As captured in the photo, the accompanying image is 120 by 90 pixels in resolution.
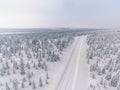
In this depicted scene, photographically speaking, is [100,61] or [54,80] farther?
[100,61]

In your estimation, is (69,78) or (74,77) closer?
(69,78)

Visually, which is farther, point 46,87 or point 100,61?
point 100,61

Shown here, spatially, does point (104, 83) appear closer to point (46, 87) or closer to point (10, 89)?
point (46, 87)

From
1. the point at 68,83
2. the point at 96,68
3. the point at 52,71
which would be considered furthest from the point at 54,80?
the point at 96,68

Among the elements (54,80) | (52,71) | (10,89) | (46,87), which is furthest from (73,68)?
(10,89)

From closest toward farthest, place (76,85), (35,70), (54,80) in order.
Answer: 1. (76,85)
2. (54,80)
3. (35,70)

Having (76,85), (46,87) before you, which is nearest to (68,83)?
(76,85)

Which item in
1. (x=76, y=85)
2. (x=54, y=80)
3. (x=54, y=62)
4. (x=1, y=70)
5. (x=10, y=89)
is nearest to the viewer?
(x=10, y=89)

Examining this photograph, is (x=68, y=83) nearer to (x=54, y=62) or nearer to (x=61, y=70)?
(x=61, y=70)

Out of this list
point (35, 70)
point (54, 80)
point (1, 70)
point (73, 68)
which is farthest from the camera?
point (73, 68)

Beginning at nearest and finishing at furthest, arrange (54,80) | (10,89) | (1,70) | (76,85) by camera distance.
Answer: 1. (10,89)
2. (76,85)
3. (54,80)
4. (1,70)
